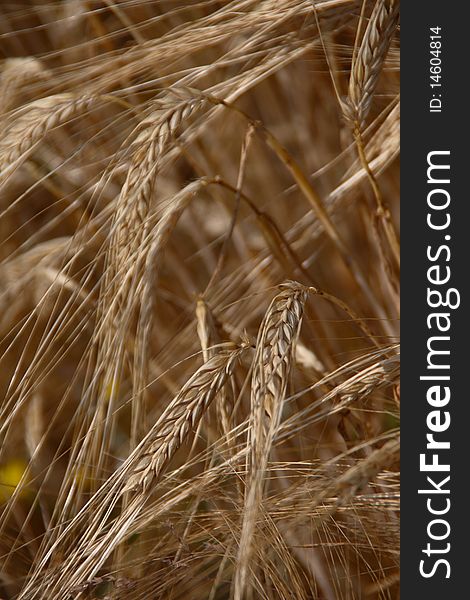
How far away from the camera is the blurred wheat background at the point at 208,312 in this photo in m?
0.64

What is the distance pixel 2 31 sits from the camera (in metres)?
1.13

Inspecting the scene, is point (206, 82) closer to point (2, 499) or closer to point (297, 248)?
point (297, 248)

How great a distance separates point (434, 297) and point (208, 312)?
0.23 meters

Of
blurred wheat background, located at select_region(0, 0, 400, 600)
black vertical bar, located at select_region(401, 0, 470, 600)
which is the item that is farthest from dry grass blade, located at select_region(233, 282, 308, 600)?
black vertical bar, located at select_region(401, 0, 470, 600)

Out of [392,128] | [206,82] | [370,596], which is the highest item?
[206,82]

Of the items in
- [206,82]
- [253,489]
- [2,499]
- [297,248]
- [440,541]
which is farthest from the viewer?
[206,82]

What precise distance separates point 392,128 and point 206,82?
0.40 m

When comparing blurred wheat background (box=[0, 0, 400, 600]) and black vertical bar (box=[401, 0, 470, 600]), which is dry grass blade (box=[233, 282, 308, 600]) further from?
black vertical bar (box=[401, 0, 470, 600])

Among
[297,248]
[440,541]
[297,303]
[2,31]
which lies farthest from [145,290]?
[2,31]

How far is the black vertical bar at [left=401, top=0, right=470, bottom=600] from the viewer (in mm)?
676

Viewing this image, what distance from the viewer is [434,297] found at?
27.8 inches

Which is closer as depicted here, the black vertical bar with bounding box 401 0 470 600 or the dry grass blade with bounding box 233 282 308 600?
the dry grass blade with bounding box 233 282 308 600

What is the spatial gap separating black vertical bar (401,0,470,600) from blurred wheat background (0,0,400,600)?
0.03 metres

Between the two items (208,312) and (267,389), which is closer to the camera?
(267,389)
